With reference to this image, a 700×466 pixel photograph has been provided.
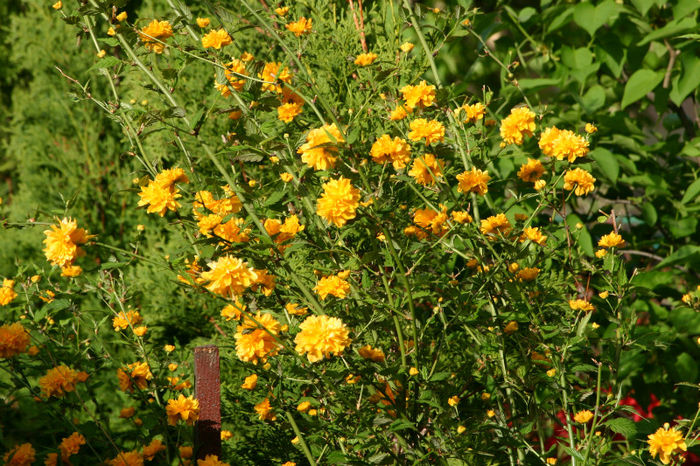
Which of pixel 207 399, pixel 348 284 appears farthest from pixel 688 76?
pixel 207 399

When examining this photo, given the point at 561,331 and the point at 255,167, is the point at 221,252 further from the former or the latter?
the point at 255,167

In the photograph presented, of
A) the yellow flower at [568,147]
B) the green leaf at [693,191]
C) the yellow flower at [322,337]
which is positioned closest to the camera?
the yellow flower at [322,337]

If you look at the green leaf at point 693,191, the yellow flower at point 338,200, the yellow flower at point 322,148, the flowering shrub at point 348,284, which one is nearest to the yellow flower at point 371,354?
the flowering shrub at point 348,284

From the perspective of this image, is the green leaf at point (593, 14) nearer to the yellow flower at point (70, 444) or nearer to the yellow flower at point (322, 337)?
the yellow flower at point (322, 337)

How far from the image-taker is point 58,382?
5.16 ft

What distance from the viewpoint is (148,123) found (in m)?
1.57

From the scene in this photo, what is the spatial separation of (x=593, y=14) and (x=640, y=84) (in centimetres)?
34

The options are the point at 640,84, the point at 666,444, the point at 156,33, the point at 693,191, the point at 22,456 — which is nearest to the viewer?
the point at 666,444

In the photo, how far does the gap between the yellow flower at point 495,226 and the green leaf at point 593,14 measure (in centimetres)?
122

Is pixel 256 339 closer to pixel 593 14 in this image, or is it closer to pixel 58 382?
pixel 58 382

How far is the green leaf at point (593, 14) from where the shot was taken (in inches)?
98.3

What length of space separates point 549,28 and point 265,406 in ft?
6.52

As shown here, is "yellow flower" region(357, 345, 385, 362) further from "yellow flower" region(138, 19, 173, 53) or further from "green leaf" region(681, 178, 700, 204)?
"green leaf" region(681, 178, 700, 204)

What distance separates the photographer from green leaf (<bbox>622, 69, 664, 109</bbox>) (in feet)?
8.46
